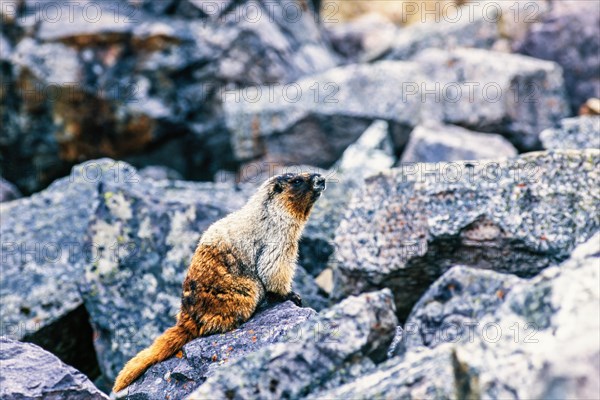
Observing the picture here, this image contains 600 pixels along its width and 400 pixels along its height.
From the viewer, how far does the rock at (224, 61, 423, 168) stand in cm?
1545

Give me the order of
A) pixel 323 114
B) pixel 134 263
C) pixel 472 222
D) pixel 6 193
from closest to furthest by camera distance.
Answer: pixel 472 222 < pixel 134 263 < pixel 6 193 < pixel 323 114

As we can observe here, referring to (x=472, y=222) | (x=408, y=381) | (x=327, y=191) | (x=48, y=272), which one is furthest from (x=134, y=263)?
(x=408, y=381)

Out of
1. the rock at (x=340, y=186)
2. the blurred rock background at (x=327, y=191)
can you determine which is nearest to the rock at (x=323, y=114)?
the blurred rock background at (x=327, y=191)

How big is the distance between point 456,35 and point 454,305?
13231 mm

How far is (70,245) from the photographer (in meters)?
→ 11.4

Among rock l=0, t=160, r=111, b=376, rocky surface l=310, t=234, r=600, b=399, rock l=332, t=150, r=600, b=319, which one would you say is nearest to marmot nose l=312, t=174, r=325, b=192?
rock l=332, t=150, r=600, b=319

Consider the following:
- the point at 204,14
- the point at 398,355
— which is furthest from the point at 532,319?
the point at 204,14

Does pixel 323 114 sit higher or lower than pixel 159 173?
higher

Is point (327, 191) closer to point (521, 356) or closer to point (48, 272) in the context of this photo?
point (48, 272)

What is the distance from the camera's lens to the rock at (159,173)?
16281 mm

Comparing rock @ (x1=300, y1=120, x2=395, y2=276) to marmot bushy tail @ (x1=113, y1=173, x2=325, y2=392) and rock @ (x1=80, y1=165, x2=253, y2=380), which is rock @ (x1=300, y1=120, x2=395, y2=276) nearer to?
rock @ (x1=80, y1=165, x2=253, y2=380)

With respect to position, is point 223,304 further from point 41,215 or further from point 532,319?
point 41,215

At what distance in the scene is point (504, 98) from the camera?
15203 mm

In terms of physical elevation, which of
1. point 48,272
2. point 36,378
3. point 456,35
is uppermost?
point 456,35
